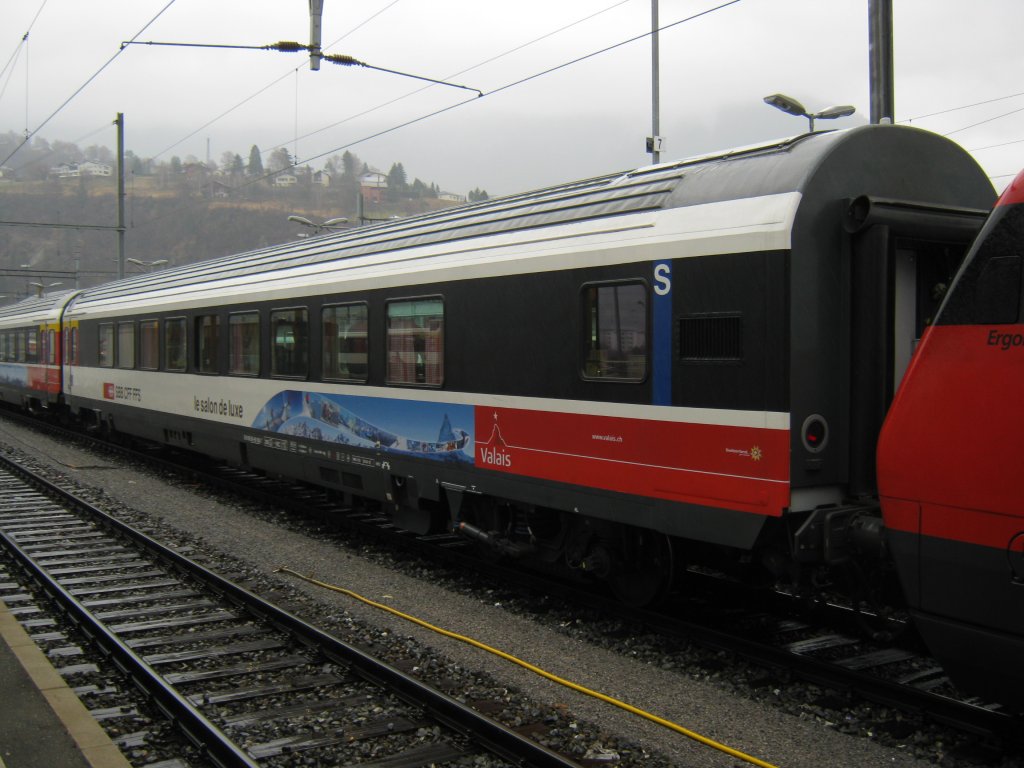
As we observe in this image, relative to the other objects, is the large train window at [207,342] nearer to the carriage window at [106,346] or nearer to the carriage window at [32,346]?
the carriage window at [106,346]

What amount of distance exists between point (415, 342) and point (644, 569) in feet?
10.7

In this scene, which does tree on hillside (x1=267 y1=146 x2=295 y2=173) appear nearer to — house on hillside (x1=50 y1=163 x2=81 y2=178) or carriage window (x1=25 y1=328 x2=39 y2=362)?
carriage window (x1=25 y1=328 x2=39 y2=362)

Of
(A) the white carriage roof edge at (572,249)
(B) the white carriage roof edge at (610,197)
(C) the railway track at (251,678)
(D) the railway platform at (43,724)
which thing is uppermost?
(B) the white carriage roof edge at (610,197)

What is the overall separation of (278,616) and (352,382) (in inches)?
135

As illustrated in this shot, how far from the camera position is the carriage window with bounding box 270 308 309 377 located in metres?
11.2

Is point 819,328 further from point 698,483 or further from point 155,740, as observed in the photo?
point 155,740

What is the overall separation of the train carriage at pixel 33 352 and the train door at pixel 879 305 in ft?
66.7

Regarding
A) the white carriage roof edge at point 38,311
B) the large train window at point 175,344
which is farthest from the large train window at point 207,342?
the white carriage roof edge at point 38,311

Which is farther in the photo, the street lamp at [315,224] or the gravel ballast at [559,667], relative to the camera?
the street lamp at [315,224]

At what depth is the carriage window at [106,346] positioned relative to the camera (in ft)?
60.4

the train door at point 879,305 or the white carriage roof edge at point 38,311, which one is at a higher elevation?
the white carriage roof edge at point 38,311

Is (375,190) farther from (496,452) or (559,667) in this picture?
(559,667)

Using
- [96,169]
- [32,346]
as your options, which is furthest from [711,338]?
[96,169]

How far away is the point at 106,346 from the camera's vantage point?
18.7 meters
